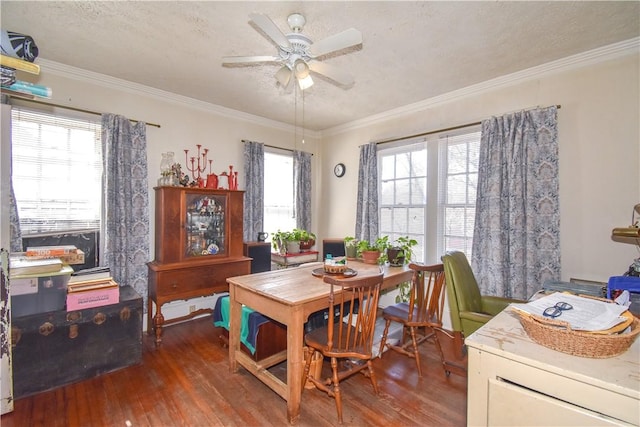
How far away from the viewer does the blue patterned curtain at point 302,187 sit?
4.52 metres

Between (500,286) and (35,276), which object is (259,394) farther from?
(500,286)

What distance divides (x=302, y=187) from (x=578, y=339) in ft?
12.6

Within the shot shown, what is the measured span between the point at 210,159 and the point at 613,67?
4.02 metres

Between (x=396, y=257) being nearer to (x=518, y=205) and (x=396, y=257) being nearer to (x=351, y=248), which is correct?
(x=351, y=248)

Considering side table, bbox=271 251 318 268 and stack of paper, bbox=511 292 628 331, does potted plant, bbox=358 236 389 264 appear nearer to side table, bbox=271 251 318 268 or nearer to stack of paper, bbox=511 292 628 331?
side table, bbox=271 251 318 268

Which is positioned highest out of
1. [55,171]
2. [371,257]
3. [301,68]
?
[301,68]

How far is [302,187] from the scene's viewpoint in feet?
15.0

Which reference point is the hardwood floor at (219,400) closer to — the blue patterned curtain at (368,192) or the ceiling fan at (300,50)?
the blue patterned curtain at (368,192)

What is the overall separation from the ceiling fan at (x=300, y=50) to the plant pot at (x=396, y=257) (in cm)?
155

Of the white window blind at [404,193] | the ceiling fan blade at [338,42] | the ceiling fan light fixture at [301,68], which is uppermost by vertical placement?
the ceiling fan blade at [338,42]

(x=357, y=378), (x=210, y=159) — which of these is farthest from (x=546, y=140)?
(x=210, y=159)

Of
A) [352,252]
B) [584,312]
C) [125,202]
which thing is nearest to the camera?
[584,312]

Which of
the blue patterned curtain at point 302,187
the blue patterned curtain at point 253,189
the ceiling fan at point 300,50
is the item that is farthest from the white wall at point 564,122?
the ceiling fan at point 300,50

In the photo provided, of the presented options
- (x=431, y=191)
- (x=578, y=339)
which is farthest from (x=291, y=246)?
(x=578, y=339)
